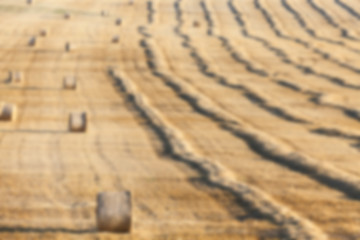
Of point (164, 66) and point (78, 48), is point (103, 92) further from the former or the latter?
point (78, 48)

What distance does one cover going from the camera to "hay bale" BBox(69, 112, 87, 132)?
959 centimetres

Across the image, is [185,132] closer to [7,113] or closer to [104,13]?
[7,113]

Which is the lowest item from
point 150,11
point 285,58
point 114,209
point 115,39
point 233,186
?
point 150,11

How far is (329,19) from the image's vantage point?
24.8 m

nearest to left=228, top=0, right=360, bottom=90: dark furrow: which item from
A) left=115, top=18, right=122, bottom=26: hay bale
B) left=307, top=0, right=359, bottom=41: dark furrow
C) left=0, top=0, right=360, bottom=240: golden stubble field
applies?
left=0, top=0, right=360, bottom=240: golden stubble field

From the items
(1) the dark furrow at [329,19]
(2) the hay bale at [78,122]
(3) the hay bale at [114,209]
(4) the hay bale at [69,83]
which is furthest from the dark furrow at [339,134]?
(1) the dark furrow at [329,19]

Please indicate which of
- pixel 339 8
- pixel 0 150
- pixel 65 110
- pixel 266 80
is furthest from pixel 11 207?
pixel 339 8

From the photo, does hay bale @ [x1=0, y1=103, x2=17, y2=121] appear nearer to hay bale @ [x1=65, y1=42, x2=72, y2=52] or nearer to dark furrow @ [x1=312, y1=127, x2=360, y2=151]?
dark furrow @ [x1=312, y1=127, x2=360, y2=151]

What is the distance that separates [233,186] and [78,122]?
9.83ft

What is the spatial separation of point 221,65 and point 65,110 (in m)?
5.50

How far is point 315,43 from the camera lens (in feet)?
65.7

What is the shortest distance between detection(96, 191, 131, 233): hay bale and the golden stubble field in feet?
0.41

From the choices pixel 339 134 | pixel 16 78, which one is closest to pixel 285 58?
pixel 16 78

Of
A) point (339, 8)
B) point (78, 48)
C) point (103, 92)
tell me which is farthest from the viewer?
point (339, 8)
